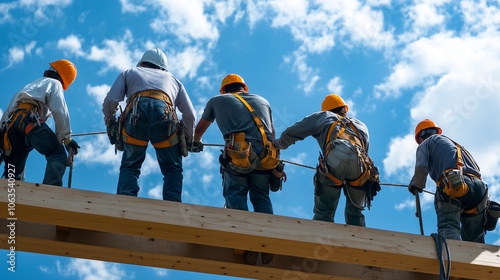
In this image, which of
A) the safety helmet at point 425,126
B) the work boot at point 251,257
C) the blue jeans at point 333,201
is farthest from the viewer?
the safety helmet at point 425,126

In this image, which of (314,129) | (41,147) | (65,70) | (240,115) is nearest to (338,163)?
(314,129)

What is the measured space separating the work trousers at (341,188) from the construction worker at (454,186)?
3.28 ft

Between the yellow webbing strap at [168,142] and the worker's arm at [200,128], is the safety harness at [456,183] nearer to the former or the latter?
the worker's arm at [200,128]

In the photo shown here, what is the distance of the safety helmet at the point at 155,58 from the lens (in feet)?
23.5

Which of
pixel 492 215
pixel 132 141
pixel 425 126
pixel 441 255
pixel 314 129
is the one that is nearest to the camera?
pixel 441 255

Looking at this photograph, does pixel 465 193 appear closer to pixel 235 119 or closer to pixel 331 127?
pixel 331 127

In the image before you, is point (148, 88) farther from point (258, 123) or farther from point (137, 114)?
point (258, 123)

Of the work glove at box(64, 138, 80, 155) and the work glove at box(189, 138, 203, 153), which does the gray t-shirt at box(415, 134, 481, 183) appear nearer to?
the work glove at box(189, 138, 203, 153)

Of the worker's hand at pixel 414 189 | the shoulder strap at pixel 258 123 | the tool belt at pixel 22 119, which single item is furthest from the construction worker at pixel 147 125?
the worker's hand at pixel 414 189

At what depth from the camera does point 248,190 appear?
22.3 ft

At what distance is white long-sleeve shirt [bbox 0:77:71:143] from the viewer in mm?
6746

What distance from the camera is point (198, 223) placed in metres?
5.88

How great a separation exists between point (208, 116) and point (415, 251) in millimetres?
2676

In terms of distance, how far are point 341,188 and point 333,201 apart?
0.57 feet
